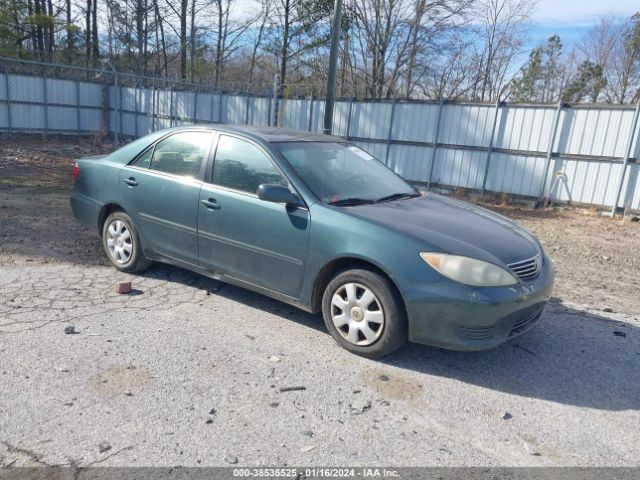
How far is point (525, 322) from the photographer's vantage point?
3775 mm

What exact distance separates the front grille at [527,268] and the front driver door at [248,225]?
1526mm

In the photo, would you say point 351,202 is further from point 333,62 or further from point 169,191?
point 333,62

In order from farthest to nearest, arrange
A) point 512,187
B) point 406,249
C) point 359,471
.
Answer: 1. point 512,187
2. point 406,249
3. point 359,471

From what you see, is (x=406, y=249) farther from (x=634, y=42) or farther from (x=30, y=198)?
(x=634, y=42)

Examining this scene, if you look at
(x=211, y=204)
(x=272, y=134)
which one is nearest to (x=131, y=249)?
(x=211, y=204)

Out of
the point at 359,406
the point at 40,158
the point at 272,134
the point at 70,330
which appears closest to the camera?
the point at 359,406

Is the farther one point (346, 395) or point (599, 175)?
point (599, 175)

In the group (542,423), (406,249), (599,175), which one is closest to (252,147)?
(406,249)

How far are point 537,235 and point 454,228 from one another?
19.3ft

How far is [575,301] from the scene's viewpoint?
547 cm

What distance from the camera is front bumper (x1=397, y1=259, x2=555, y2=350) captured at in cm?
344

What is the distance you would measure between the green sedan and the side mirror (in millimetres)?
10

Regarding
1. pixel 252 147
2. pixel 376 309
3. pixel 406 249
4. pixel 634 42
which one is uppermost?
pixel 634 42

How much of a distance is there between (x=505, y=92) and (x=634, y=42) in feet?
32.0
